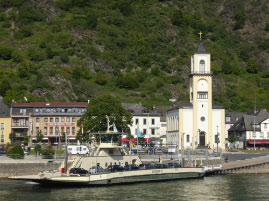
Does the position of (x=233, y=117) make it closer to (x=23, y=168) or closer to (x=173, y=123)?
(x=173, y=123)

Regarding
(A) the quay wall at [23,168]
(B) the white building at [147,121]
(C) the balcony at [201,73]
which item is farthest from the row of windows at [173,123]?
(A) the quay wall at [23,168]

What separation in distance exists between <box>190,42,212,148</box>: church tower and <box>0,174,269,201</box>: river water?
2025 inches

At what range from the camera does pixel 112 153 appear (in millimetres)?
88625

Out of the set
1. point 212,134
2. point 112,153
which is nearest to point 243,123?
point 212,134

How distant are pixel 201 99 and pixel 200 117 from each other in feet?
12.2

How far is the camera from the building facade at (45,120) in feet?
494

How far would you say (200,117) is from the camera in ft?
454

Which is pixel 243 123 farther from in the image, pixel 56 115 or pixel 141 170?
pixel 141 170

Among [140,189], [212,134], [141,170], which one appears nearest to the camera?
[140,189]

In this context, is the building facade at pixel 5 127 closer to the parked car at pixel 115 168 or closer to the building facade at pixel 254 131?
the building facade at pixel 254 131

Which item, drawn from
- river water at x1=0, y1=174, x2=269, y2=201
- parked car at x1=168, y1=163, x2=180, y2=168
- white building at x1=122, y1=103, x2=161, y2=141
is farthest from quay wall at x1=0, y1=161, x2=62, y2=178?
white building at x1=122, y1=103, x2=161, y2=141

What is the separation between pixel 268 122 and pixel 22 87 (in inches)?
2863

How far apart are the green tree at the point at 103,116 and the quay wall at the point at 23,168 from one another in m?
25.6

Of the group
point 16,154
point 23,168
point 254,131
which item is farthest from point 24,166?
point 254,131
